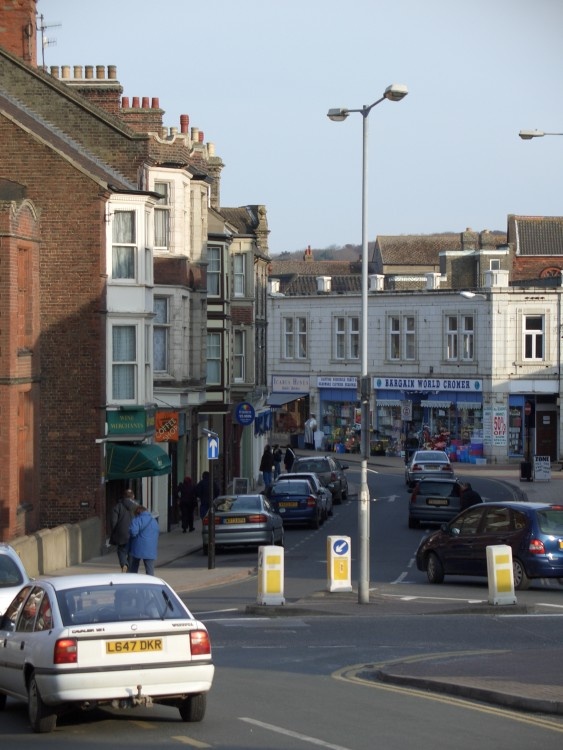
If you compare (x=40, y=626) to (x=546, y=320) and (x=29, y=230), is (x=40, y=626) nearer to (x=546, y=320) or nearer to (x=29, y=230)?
(x=29, y=230)

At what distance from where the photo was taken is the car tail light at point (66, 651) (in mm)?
11133

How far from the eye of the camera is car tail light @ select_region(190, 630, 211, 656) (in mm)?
11477

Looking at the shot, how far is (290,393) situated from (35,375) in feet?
151

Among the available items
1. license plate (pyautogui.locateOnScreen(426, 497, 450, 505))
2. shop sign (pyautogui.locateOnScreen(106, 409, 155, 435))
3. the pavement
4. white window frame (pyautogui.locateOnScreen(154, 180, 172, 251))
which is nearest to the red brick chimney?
white window frame (pyautogui.locateOnScreen(154, 180, 172, 251))

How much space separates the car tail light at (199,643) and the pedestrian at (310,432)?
64.0 m

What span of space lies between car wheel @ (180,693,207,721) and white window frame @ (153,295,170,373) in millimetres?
27785

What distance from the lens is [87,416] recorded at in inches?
1310

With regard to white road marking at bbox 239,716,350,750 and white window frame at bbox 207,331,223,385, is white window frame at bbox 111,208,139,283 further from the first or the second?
white road marking at bbox 239,716,350,750

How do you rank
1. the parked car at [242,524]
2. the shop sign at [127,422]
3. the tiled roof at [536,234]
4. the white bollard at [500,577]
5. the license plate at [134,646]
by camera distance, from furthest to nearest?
the tiled roof at [536,234] < the shop sign at [127,422] < the parked car at [242,524] < the white bollard at [500,577] < the license plate at [134,646]

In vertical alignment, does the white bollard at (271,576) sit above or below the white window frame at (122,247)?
below

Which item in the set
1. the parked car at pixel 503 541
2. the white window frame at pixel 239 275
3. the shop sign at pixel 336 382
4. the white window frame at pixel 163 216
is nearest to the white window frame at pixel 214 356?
the white window frame at pixel 239 275

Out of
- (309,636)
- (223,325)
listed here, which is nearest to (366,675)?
(309,636)

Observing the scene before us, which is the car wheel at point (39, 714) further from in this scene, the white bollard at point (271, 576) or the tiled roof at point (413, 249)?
the tiled roof at point (413, 249)

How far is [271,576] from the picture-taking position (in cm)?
2203
